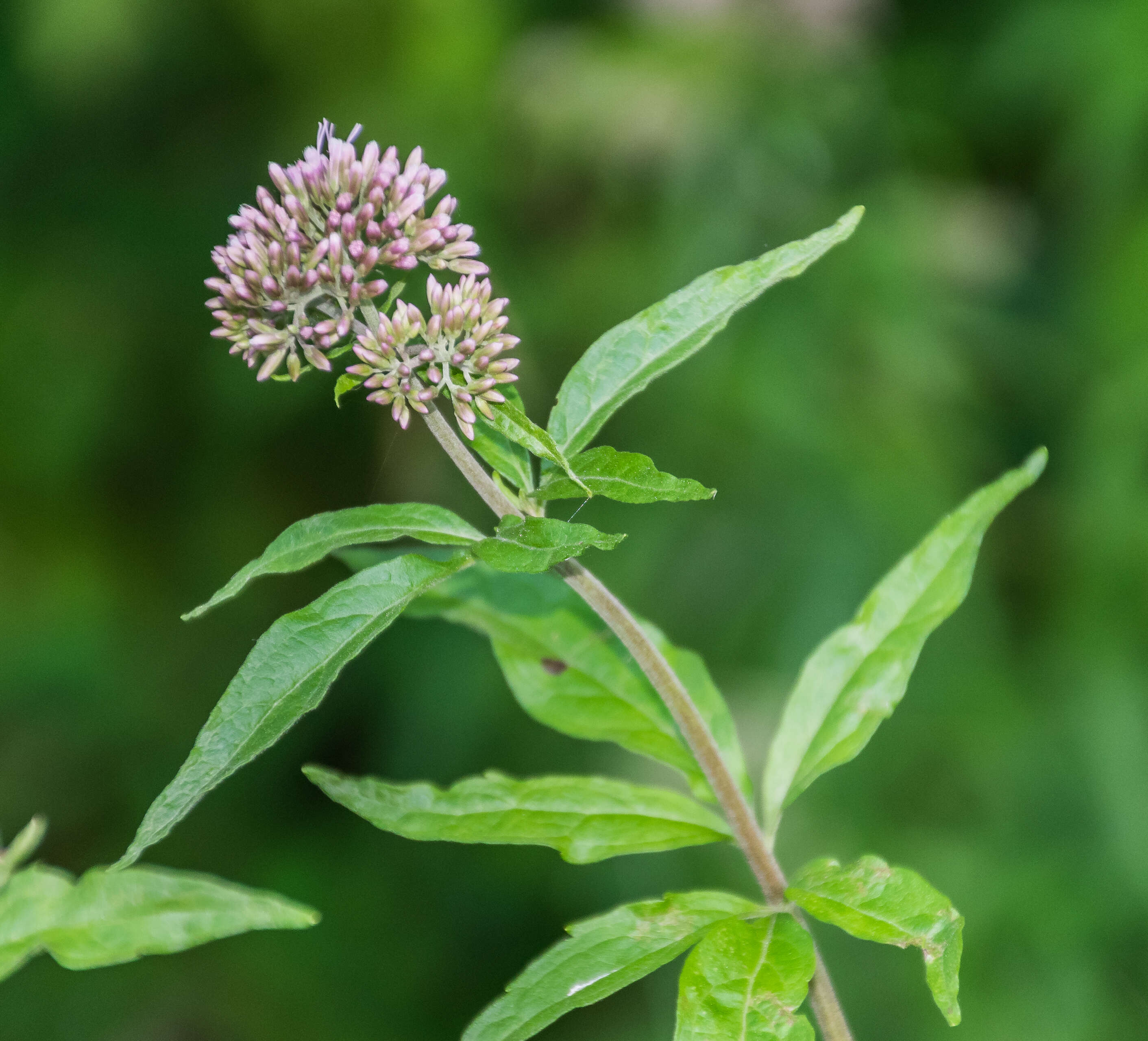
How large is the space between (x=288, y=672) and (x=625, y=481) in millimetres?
426

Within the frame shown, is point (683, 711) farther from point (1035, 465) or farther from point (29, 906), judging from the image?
point (29, 906)

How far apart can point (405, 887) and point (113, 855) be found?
109cm

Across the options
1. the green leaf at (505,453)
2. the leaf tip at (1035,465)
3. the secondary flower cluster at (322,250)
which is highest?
the secondary flower cluster at (322,250)

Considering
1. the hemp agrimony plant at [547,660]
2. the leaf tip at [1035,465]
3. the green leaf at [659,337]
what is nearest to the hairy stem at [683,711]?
the hemp agrimony plant at [547,660]

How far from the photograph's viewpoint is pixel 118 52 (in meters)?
4.71

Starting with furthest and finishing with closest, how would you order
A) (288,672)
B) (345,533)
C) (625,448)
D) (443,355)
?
1. (625,448)
2. (443,355)
3. (345,533)
4. (288,672)

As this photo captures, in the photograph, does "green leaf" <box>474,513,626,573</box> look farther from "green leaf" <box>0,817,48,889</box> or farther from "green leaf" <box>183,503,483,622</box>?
"green leaf" <box>0,817,48,889</box>

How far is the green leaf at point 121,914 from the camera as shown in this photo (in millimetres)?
1323

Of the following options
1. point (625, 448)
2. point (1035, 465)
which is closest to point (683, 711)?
point (1035, 465)

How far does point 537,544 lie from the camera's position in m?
1.31

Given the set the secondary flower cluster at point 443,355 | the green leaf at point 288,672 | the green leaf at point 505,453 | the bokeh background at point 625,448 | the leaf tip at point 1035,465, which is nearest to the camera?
the green leaf at point 288,672

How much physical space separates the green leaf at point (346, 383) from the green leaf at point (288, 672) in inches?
8.8

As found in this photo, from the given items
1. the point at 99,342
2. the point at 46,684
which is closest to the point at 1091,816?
the point at 46,684

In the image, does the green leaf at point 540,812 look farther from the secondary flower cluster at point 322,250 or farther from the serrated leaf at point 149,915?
the secondary flower cluster at point 322,250
